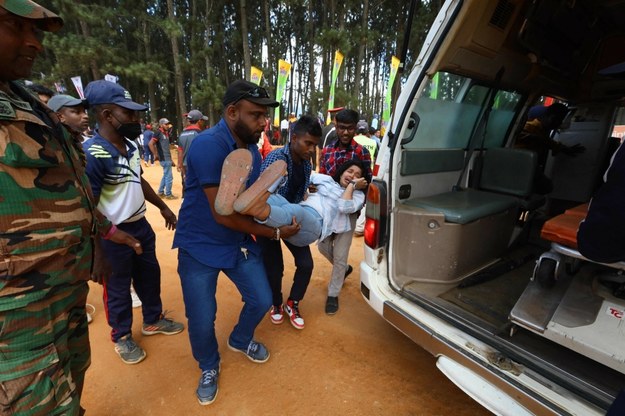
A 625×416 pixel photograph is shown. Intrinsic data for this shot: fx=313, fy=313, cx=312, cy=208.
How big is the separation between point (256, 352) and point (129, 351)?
97 centimetres

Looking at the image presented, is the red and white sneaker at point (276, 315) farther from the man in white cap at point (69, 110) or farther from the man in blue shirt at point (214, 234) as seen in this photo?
the man in white cap at point (69, 110)

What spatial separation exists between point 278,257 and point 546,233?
192 cm

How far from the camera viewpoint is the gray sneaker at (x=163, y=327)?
2.69m

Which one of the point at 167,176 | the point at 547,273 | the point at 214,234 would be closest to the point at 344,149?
the point at 214,234

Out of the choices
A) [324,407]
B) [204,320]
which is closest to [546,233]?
[324,407]

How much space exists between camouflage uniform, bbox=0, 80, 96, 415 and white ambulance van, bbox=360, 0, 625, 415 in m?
1.73

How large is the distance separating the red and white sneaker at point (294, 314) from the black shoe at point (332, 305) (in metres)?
0.31

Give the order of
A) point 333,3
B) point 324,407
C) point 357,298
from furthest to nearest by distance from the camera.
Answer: point 333,3 < point 357,298 < point 324,407

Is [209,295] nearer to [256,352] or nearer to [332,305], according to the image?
[256,352]

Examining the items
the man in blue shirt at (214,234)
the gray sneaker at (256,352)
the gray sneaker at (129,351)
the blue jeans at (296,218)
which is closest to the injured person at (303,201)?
the blue jeans at (296,218)

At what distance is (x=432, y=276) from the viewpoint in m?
2.53

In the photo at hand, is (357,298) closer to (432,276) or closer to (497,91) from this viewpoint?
(432,276)

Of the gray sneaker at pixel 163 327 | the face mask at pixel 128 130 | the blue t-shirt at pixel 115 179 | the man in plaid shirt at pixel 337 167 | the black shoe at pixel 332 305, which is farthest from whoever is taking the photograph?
the black shoe at pixel 332 305

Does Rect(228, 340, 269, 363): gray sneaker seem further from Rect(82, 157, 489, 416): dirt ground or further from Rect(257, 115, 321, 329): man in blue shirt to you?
Rect(257, 115, 321, 329): man in blue shirt
